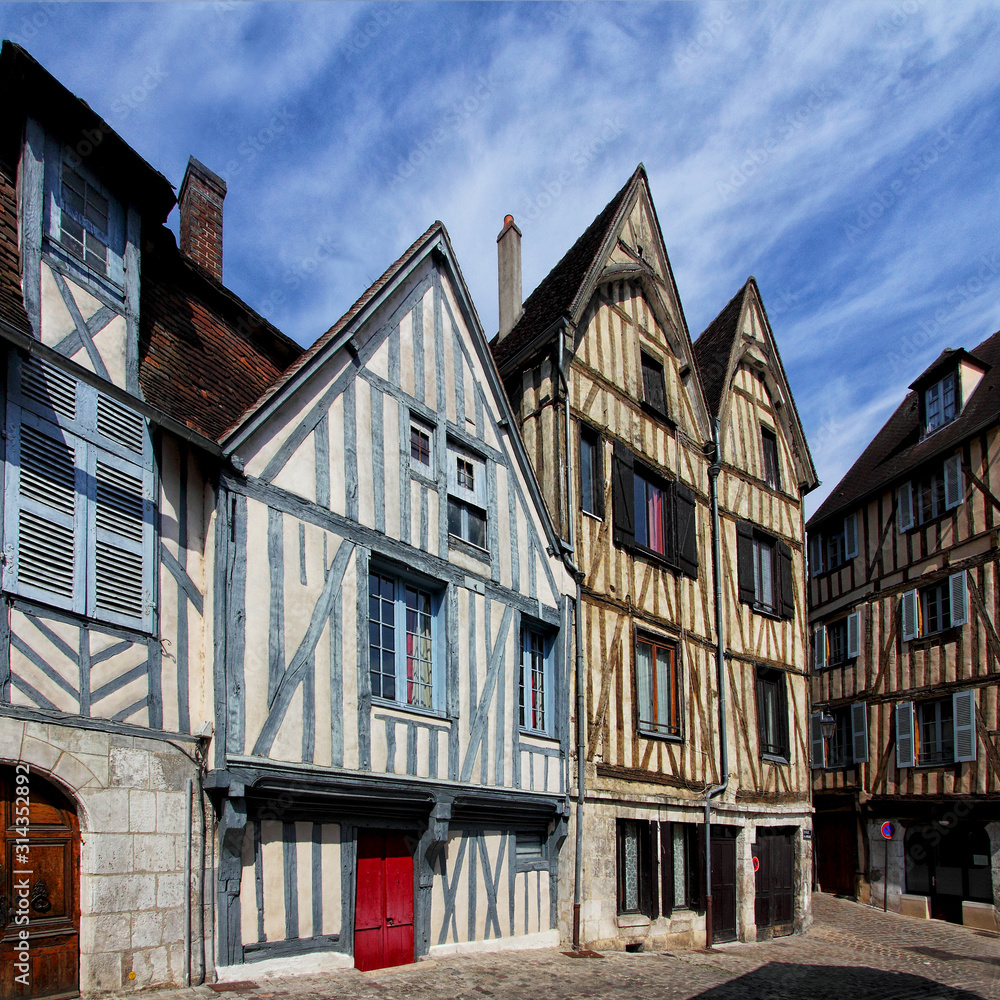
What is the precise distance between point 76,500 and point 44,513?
27 centimetres

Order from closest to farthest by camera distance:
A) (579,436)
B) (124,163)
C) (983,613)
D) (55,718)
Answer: (55,718) → (124,163) → (579,436) → (983,613)

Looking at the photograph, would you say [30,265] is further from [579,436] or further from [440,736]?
[579,436]

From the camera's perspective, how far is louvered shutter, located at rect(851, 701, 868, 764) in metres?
19.5

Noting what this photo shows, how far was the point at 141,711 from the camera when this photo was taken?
661cm

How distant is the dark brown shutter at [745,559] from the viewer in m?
14.9

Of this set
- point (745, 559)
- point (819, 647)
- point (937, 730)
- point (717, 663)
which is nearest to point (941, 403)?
point (819, 647)

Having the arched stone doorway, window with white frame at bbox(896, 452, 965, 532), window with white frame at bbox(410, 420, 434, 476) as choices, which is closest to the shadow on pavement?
window with white frame at bbox(410, 420, 434, 476)

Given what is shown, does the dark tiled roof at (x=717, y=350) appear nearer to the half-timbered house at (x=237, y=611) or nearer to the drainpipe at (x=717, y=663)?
the drainpipe at (x=717, y=663)

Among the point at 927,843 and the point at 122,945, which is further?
the point at 927,843

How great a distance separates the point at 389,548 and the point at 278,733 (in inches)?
80.2

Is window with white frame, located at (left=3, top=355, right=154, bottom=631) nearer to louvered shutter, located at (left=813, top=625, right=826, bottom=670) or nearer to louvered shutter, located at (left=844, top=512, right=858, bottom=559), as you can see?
louvered shutter, located at (left=844, top=512, right=858, bottom=559)

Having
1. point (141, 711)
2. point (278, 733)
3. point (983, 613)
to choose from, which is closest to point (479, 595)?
point (278, 733)
